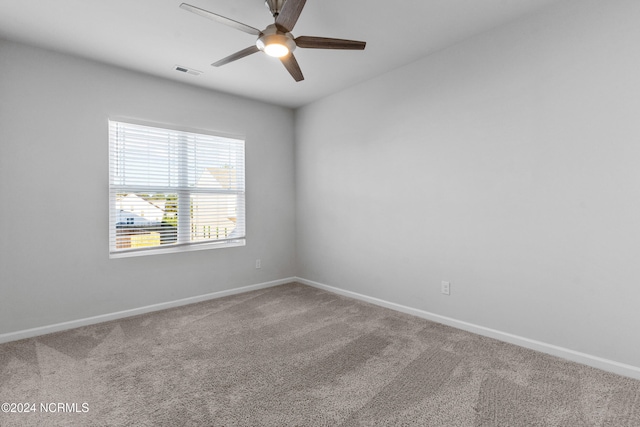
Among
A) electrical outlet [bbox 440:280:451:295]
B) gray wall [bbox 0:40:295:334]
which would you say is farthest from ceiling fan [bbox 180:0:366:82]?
electrical outlet [bbox 440:280:451:295]

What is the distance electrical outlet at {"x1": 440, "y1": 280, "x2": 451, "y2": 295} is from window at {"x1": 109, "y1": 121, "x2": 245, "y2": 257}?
2596 millimetres

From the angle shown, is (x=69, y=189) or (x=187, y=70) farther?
(x=187, y=70)

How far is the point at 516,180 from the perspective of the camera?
257cm

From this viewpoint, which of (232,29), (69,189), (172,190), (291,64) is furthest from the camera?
(172,190)

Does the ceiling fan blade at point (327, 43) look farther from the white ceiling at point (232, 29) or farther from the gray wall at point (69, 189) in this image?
the gray wall at point (69, 189)

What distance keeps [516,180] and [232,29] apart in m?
2.66

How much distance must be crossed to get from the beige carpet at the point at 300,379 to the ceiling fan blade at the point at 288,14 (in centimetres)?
231

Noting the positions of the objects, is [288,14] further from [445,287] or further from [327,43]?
[445,287]

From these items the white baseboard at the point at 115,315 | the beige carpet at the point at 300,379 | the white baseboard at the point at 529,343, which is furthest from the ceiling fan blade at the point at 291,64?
the white baseboard at the point at 115,315

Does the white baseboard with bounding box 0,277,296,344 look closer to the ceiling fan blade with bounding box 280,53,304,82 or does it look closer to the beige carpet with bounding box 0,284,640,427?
the beige carpet with bounding box 0,284,640,427

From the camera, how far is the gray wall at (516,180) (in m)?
2.13

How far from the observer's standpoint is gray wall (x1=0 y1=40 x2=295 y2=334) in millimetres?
2766

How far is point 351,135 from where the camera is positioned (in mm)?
3957

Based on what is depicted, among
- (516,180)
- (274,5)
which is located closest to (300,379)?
(516,180)
